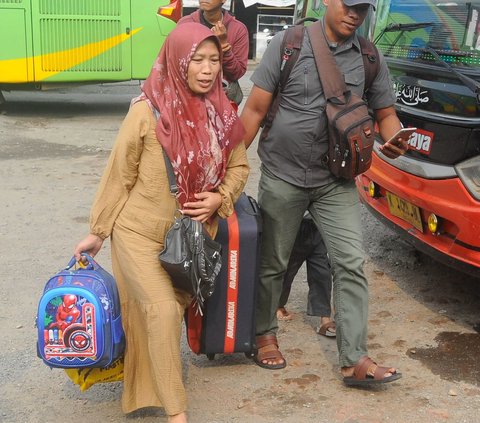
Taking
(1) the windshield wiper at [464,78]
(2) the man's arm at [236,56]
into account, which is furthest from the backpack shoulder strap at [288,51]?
(2) the man's arm at [236,56]

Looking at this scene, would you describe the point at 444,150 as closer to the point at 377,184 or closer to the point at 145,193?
the point at 377,184

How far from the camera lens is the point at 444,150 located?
396cm

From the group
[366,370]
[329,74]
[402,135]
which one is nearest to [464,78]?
[402,135]

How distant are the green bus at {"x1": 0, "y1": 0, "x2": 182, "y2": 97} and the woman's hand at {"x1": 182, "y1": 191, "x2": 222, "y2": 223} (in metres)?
7.89

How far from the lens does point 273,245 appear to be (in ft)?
11.7

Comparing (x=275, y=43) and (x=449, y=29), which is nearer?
(x=275, y=43)

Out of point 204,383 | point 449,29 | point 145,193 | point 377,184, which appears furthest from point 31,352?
point 449,29

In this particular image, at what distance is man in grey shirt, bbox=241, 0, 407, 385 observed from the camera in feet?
10.8

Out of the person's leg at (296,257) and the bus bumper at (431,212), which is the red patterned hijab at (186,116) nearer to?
the person's leg at (296,257)

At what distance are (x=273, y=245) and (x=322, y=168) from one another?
44 cm

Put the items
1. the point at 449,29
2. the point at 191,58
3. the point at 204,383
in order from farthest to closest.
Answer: the point at 449,29, the point at 204,383, the point at 191,58

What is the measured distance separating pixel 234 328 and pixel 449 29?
216 cm

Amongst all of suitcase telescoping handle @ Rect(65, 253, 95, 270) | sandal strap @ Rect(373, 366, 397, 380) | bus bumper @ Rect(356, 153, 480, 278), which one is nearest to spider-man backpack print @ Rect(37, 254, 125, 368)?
suitcase telescoping handle @ Rect(65, 253, 95, 270)

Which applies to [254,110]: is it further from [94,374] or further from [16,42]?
[16,42]
